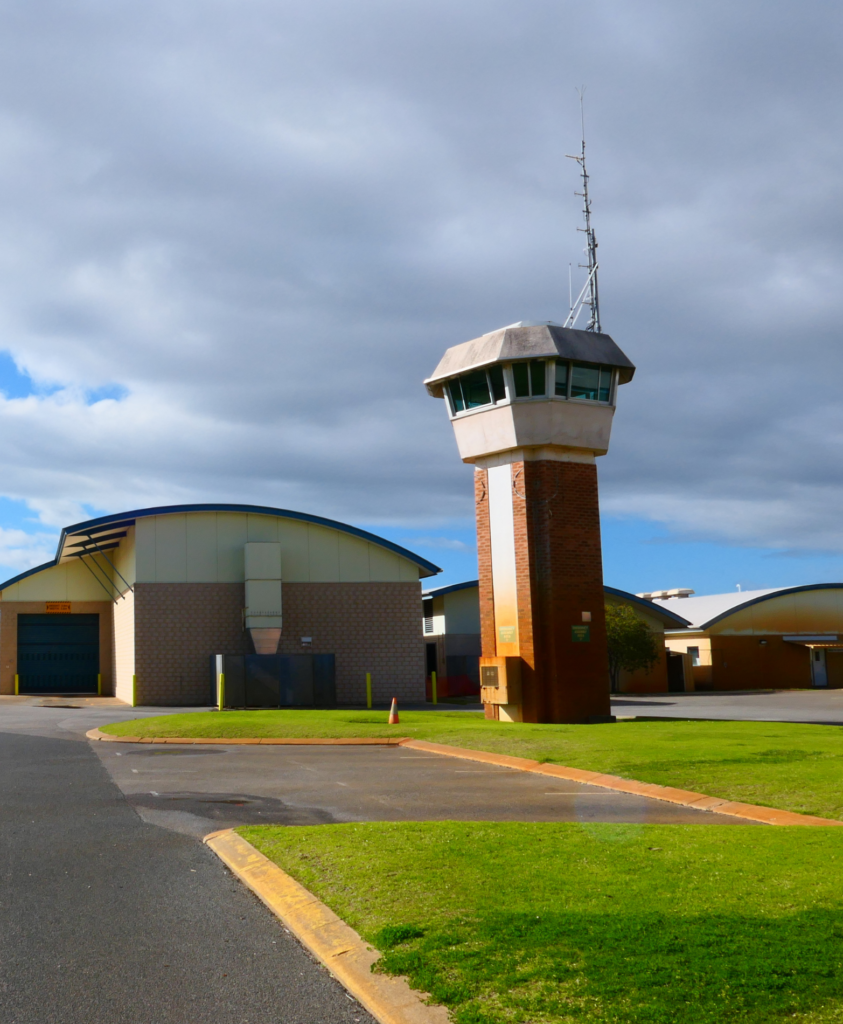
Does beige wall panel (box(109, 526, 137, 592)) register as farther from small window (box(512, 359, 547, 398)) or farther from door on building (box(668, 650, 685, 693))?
door on building (box(668, 650, 685, 693))

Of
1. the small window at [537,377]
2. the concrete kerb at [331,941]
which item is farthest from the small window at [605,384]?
the concrete kerb at [331,941]

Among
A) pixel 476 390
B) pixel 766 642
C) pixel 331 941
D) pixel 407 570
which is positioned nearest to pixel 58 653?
pixel 407 570

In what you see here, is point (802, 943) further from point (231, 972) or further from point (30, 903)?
point (30, 903)

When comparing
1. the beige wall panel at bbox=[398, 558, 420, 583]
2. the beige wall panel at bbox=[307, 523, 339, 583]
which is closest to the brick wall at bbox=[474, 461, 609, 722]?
the beige wall panel at bbox=[398, 558, 420, 583]

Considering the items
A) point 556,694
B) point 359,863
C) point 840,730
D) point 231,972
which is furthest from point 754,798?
point 556,694

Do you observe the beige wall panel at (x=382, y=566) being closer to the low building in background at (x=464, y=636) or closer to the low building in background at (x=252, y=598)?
the low building in background at (x=252, y=598)

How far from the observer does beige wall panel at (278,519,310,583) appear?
36.5m

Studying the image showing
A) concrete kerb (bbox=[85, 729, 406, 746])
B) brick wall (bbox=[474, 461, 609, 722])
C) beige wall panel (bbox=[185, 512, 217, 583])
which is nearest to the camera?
concrete kerb (bbox=[85, 729, 406, 746])

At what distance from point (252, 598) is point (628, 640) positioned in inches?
708

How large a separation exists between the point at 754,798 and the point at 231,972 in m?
7.61

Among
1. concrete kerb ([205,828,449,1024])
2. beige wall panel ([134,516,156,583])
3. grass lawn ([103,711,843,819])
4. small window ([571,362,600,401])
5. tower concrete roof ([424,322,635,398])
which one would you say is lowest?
grass lawn ([103,711,843,819])

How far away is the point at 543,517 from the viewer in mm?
23938

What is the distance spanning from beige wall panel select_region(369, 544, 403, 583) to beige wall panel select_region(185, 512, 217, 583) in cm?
580

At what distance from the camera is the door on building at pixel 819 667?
176ft
